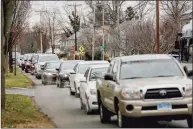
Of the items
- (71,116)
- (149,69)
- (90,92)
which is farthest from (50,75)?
(149,69)

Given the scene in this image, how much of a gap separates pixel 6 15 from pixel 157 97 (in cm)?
619

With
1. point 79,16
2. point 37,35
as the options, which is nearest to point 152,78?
point 79,16

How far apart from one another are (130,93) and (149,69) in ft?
4.69

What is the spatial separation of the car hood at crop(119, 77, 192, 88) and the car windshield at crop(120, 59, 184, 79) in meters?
0.39

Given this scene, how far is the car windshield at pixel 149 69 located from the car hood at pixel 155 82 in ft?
1.27

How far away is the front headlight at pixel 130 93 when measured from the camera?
12.0m

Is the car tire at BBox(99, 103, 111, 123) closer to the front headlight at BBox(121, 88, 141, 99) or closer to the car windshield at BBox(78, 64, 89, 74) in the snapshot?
the front headlight at BBox(121, 88, 141, 99)

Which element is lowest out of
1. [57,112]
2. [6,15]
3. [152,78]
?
[57,112]

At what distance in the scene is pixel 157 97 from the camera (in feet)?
39.5

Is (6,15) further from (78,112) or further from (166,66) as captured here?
(166,66)

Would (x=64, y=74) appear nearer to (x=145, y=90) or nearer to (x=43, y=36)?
(x=145, y=90)

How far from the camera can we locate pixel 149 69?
1324cm

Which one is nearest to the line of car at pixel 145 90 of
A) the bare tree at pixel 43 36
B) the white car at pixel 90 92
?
the white car at pixel 90 92

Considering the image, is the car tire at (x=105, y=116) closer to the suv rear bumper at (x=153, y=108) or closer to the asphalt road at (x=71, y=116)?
the asphalt road at (x=71, y=116)
